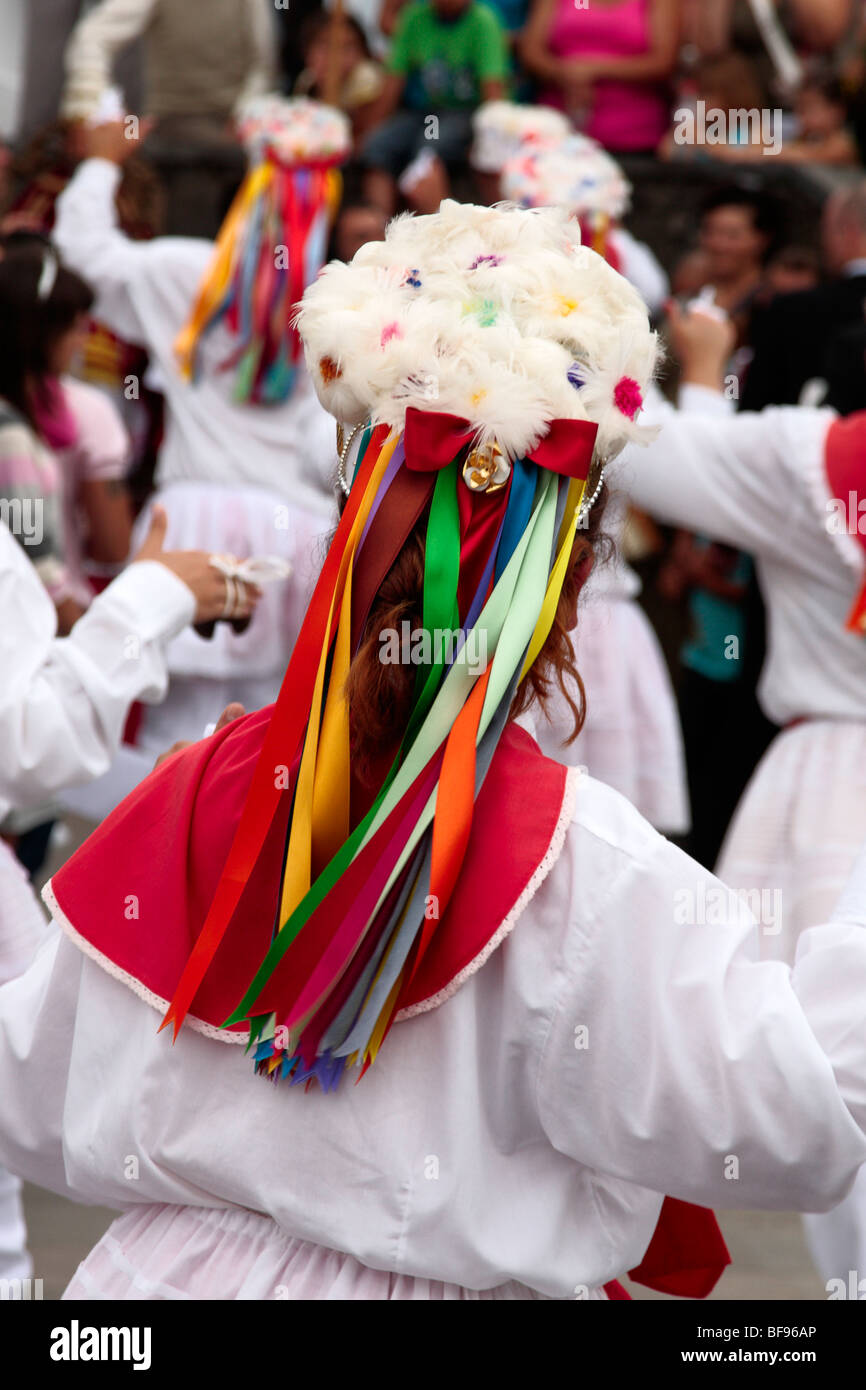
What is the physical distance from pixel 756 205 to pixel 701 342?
10.4ft

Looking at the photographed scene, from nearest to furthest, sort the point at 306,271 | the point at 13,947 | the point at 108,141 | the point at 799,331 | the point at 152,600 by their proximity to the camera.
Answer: the point at 152,600, the point at 13,947, the point at 306,271, the point at 799,331, the point at 108,141

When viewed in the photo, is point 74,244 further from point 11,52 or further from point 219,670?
point 11,52

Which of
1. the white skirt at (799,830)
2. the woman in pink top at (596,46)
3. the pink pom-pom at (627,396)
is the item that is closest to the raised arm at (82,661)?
the pink pom-pom at (627,396)

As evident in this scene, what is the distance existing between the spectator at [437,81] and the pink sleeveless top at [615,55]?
0.33 meters

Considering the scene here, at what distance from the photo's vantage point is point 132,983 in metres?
1.53

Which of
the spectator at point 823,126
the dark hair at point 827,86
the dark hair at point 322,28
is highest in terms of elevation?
the dark hair at point 322,28

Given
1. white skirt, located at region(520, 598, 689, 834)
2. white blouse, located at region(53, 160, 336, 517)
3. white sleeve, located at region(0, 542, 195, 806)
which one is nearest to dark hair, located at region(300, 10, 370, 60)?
white blouse, located at region(53, 160, 336, 517)

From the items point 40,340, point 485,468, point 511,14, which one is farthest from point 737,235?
point 485,468

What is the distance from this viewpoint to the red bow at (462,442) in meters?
1.44

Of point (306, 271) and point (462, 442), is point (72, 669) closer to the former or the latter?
point (462, 442)

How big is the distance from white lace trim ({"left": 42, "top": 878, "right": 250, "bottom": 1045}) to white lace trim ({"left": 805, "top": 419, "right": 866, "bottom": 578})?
1.73m

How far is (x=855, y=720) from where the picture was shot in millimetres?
3020

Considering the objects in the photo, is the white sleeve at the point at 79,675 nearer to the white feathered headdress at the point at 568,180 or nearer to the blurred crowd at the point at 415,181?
the blurred crowd at the point at 415,181
